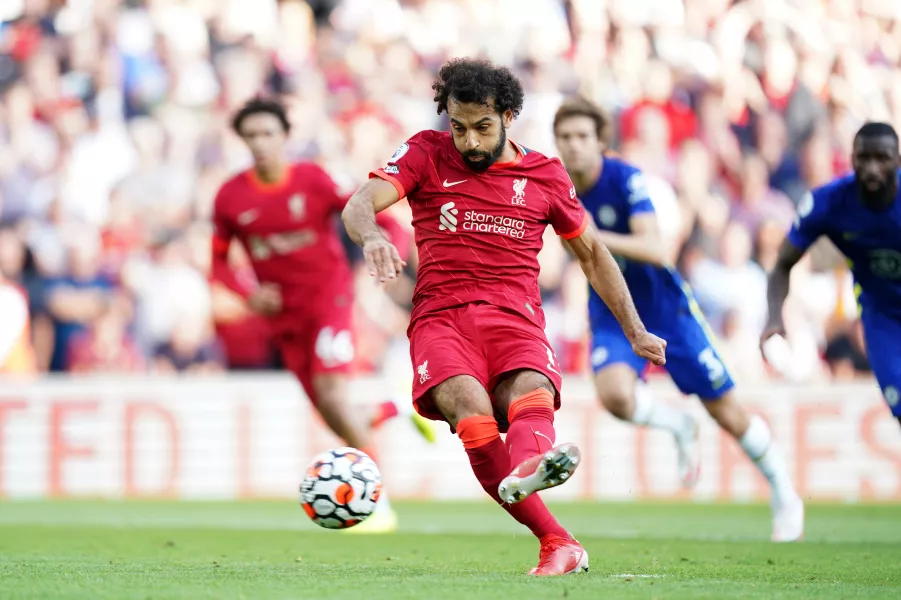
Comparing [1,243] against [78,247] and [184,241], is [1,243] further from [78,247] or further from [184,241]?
[184,241]

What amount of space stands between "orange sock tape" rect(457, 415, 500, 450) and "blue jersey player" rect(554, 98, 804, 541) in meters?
3.34

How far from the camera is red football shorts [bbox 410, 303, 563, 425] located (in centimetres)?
642

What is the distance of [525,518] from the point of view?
6.43 meters

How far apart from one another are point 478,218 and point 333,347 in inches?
179

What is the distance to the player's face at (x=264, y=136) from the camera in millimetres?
10883

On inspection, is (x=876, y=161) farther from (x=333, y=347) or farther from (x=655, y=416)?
(x=333, y=347)

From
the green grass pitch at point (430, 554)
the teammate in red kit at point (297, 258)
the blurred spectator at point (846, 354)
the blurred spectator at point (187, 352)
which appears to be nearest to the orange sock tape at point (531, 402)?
the green grass pitch at point (430, 554)

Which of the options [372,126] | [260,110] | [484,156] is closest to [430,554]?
[484,156]

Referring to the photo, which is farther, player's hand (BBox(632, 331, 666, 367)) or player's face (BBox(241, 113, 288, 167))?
player's face (BBox(241, 113, 288, 167))

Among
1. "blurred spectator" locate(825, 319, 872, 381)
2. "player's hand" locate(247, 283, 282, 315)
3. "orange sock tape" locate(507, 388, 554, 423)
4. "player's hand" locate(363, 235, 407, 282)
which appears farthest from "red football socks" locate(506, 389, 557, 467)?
"blurred spectator" locate(825, 319, 872, 381)

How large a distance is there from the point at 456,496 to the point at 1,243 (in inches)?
208

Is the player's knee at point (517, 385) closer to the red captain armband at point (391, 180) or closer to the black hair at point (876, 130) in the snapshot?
the red captain armband at point (391, 180)

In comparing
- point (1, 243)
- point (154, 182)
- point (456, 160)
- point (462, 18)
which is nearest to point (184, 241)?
point (154, 182)

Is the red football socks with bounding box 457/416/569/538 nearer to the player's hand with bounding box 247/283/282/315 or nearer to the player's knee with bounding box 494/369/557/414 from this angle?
the player's knee with bounding box 494/369/557/414
